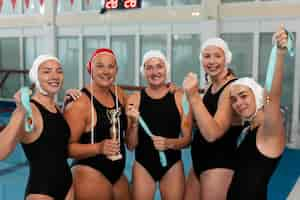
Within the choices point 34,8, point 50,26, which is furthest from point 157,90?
point 34,8

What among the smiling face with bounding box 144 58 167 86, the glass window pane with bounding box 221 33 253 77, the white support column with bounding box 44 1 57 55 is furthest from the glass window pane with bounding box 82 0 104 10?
the smiling face with bounding box 144 58 167 86

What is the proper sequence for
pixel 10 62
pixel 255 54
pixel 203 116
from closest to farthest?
1. pixel 203 116
2. pixel 255 54
3. pixel 10 62

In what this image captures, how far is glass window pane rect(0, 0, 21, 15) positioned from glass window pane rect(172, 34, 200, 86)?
605 centimetres

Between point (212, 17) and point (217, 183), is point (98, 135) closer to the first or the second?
point (217, 183)

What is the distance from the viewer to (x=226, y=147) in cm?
228

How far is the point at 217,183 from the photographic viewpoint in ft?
7.49

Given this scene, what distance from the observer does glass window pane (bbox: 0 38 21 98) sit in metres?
11.8

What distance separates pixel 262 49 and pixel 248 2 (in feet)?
3.42

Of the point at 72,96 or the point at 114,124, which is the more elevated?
the point at 72,96

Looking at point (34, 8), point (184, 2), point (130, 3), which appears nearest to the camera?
point (130, 3)

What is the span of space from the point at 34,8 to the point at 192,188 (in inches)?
406

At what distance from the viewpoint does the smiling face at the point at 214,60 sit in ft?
7.61

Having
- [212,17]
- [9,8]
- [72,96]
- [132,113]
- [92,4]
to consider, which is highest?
[9,8]

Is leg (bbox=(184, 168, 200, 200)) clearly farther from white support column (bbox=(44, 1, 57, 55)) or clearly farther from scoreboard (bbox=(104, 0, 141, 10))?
white support column (bbox=(44, 1, 57, 55))
